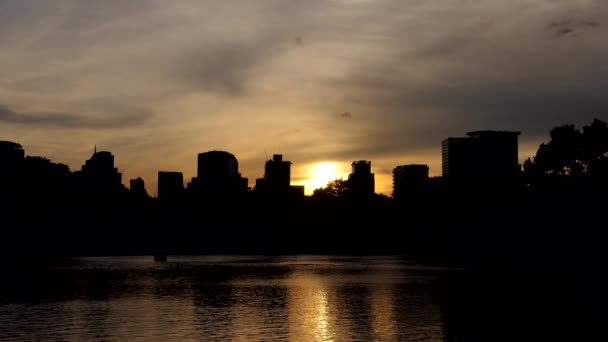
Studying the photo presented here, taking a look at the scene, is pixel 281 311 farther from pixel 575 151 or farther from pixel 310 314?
pixel 575 151

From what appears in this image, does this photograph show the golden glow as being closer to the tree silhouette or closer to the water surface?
the water surface

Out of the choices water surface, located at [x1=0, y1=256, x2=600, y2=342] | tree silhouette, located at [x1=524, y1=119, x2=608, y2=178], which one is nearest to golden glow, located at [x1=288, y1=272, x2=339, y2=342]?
water surface, located at [x1=0, y1=256, x2=600, y2=342]

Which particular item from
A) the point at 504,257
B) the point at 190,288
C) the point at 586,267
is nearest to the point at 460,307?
the point at 190,288

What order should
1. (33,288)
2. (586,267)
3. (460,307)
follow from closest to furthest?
(460,307) → (33,288) → (586,267)

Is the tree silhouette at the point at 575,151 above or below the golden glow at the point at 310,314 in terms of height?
above

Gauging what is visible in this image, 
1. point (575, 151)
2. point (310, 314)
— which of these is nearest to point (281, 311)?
point (310, 314)

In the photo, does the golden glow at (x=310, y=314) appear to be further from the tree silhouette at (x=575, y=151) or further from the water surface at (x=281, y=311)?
the tree silhouette at (x=575, y=151)

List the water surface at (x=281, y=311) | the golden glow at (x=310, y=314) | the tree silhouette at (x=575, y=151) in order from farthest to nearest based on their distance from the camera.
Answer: the tree silhouette at (x=575, y=151)
the water surface at (x=281, y=311)
the golden glow at (x=310, y=314)

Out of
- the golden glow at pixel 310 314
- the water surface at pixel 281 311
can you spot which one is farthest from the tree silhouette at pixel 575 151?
the golden glow at pixel 310 314

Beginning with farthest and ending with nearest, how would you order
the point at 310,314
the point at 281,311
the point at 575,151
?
the point at 575,151, the point at 281,311, the point at 310,314

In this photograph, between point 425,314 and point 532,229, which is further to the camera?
point 532,229

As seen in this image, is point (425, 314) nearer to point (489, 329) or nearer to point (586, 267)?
point (489, 329)

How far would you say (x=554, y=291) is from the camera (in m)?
69.8

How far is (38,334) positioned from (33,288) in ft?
124
